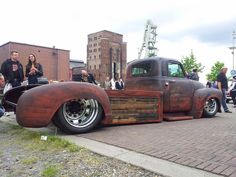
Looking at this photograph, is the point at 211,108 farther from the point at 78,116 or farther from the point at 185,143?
the point at 78,116

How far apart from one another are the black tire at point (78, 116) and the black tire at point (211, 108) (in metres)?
4.15

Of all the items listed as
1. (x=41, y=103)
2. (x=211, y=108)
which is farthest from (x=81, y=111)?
(x=211, y=108)

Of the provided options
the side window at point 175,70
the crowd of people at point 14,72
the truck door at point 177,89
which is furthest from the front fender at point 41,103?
the side window at point 175,70

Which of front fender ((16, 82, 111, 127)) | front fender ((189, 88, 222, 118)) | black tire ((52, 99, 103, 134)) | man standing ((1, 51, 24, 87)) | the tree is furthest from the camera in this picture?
the tree

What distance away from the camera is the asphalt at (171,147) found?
3.53 metres

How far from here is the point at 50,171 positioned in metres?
3.58

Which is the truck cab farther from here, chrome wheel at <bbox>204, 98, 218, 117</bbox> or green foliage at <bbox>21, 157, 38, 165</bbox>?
green foliage at <bbox>21, 157, 38, 165</bbox>

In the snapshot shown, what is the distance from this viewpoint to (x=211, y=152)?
4.26 meters

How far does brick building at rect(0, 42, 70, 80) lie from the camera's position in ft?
201

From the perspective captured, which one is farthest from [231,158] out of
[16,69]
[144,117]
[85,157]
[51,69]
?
[51,69]

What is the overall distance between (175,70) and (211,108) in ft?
5.89

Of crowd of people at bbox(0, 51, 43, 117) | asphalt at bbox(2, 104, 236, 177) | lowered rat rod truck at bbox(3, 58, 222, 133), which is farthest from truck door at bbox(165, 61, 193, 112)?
crowd of people at bbox(0, 51, 43, 117)

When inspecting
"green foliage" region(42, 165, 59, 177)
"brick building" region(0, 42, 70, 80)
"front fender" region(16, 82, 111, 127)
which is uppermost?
"brick building" region(0, 42, 70, 80)

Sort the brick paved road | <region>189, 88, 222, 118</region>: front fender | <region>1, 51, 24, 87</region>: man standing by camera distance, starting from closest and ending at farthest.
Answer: the brick paved road → <region>1, 51, 24, 87</region>: man standing → <region>189, 88, 222, 118</region>: front fender
